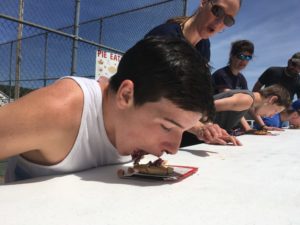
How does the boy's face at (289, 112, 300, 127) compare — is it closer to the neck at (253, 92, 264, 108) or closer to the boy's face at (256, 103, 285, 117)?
the boy's face at (256, 103, 285, 117)

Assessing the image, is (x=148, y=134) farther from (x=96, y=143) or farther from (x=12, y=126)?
(x=12, y=126)

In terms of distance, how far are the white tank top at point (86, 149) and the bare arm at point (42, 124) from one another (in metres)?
0.02

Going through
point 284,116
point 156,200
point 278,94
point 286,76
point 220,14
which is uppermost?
point 220,14

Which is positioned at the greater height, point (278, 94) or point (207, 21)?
point (207, 21)

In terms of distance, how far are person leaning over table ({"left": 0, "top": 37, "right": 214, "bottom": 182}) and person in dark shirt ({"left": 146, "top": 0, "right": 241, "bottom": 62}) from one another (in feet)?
2.76

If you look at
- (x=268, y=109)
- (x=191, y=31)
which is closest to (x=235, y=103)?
(x=191, y=31)

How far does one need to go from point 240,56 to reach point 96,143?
2.03 metres

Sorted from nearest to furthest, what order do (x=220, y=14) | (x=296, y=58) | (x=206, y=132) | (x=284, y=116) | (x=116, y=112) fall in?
1. (x=116, y=112)
2. (x=206, y=132)
3. (x=220, y=14)
4. (x=296, y=58)
5. (x=284, y=116)

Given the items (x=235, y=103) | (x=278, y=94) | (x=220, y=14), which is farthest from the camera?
(x=278, y=94)

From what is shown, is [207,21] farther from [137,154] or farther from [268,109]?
[268,109]

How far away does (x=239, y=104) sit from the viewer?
2051 millimetres

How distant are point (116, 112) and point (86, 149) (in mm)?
131

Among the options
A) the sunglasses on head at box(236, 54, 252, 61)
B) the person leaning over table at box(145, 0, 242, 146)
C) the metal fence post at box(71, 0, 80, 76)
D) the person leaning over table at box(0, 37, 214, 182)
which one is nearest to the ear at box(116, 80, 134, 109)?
the person leaning over table at box(0, 37, 214, 182)

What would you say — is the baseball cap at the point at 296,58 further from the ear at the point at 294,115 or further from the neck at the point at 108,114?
the neck at the point at 108,114
